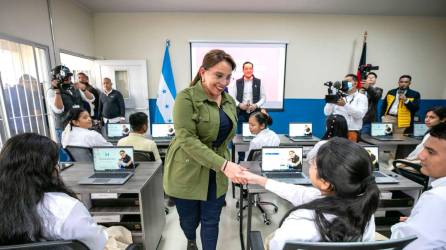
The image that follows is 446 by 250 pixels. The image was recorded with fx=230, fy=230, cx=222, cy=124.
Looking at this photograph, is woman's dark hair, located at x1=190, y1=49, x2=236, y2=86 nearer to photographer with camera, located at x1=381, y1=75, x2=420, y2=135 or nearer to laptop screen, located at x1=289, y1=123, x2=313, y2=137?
laptop screen, located at x1=289, y1=123, x2=313, y2=137

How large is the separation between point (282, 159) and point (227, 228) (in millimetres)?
1041

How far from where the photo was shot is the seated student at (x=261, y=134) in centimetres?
257

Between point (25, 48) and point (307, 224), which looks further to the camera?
point (25, 48)

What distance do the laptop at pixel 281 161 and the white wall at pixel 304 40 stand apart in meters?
3.78

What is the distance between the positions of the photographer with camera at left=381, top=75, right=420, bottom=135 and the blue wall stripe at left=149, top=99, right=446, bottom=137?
122 cm

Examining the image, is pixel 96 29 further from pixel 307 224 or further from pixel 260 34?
pixel 307 224

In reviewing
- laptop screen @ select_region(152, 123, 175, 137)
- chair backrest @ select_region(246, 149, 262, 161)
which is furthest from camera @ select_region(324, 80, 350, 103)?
laptop screen @ select_region(152, 123, 175, 137)

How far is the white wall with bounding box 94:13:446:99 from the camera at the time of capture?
5.23 m

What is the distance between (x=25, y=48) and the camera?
3.56 metres

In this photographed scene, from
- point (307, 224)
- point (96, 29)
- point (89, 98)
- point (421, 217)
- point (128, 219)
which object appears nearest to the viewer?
point (307, 224)

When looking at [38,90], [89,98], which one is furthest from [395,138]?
[38,90]

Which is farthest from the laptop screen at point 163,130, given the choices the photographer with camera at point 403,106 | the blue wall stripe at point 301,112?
the photographer with camera at point 403,106

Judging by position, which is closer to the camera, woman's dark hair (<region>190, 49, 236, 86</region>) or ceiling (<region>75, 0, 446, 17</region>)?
woman's dark hair (<region>190, 49, 236, 86</region>)

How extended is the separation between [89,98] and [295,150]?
408 cm
